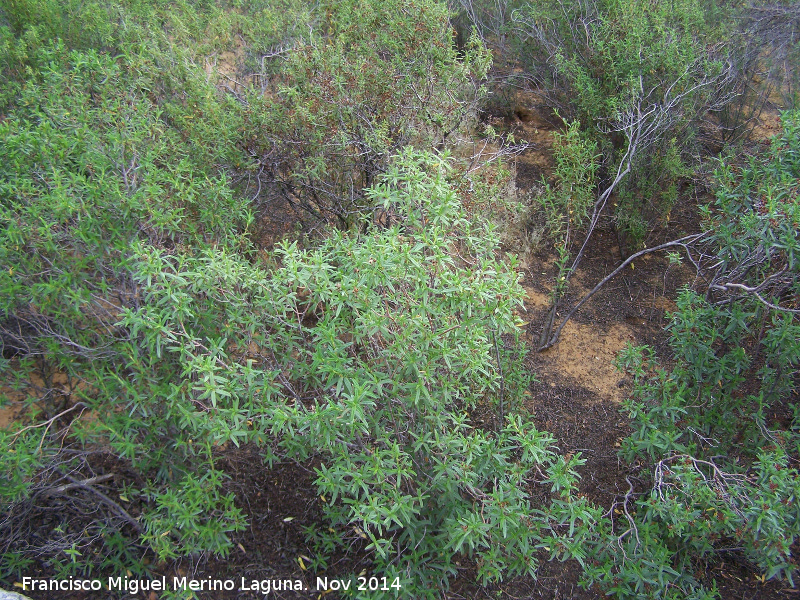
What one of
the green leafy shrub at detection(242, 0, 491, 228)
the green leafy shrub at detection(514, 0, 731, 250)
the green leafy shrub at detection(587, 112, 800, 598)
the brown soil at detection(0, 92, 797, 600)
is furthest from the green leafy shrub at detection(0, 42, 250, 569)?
the green leafy shrub at detection(514, 0, 731, 250)

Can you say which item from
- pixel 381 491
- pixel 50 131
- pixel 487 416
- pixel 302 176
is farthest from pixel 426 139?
pixel 381 491

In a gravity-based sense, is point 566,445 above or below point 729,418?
below

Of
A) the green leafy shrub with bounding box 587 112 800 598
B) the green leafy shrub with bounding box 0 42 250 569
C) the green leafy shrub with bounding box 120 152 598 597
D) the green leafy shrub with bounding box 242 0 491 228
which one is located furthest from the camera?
the green leafy shrub with bounding box 242 0 491 228

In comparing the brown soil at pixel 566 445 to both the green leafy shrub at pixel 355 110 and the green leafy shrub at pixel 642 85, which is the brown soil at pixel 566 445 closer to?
the green leafy shrub at pixel 642 85

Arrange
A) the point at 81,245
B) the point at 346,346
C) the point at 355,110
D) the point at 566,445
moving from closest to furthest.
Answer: the point at 346,346 < the point at 81,245 < the point at 566,445 < the point at 355,110

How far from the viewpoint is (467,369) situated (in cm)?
265

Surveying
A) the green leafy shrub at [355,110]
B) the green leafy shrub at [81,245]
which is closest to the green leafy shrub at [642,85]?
the green leafy shrub at [355,110]

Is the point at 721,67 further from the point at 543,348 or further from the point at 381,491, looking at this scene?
the point at 381,491

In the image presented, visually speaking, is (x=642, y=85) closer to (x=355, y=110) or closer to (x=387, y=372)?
(x=355, y=110)

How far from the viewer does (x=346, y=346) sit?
8.89 ft

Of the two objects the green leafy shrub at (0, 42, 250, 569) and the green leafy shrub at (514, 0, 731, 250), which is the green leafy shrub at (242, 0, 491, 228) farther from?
the green leafy shrub at (514, 0, 731, 250)

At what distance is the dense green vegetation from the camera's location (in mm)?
2703

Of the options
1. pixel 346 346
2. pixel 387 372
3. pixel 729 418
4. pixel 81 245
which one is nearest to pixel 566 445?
pixel 729 418

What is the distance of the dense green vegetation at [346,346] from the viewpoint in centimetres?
270
